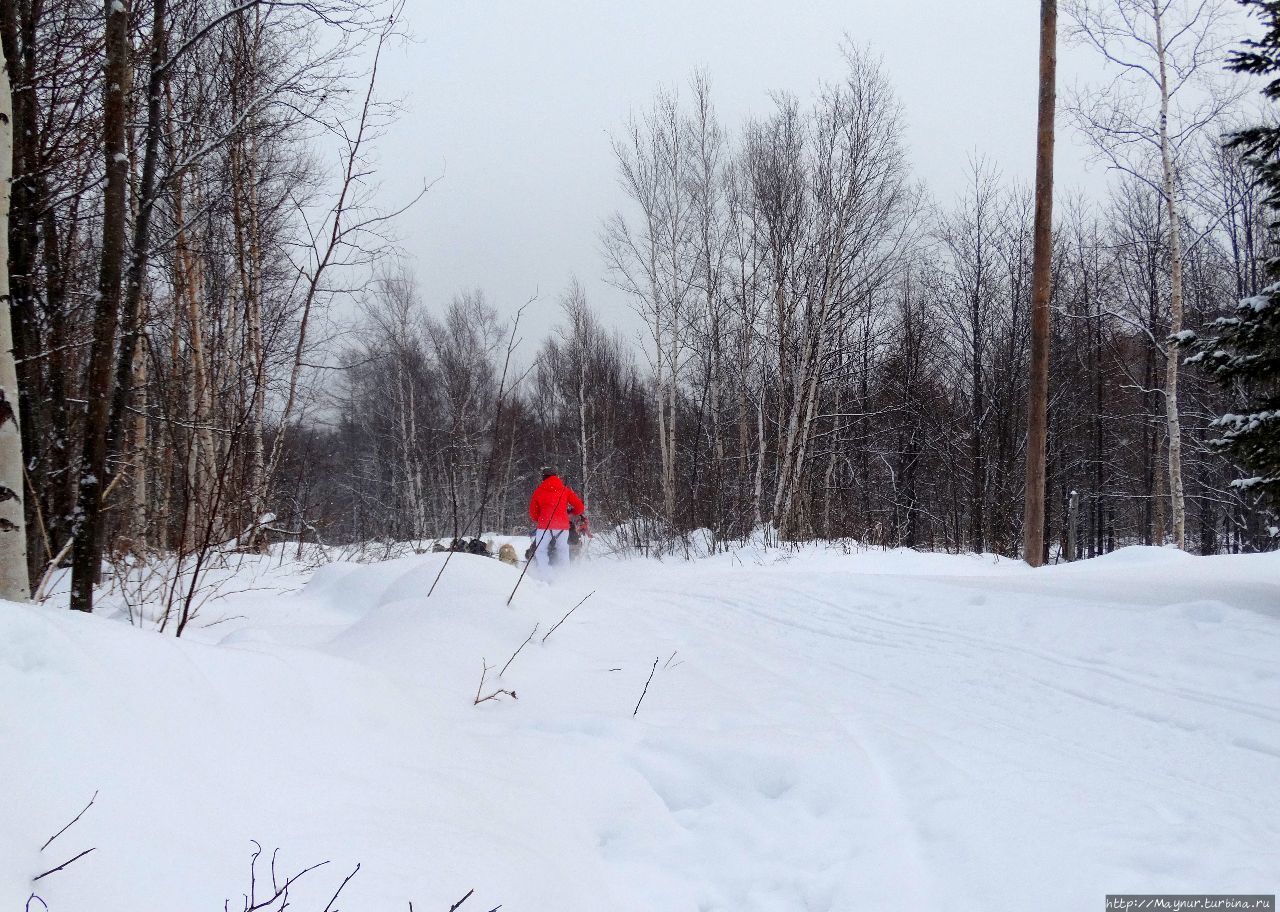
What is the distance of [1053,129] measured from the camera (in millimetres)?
9000

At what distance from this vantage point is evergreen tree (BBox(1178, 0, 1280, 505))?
4445mm

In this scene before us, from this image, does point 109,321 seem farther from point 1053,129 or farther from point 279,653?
point 1053,129

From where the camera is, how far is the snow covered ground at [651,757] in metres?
1.60

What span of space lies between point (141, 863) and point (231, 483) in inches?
114

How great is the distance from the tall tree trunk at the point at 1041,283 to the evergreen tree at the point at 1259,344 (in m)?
4.39

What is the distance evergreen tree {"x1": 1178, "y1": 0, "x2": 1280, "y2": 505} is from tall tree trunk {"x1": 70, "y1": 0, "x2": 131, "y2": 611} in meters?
6.47

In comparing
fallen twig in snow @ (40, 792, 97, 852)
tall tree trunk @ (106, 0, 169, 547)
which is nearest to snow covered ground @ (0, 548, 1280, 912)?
fallen twig in snow @ (40, 792, 97, 852)

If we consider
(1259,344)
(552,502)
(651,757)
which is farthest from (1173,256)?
(651,757)

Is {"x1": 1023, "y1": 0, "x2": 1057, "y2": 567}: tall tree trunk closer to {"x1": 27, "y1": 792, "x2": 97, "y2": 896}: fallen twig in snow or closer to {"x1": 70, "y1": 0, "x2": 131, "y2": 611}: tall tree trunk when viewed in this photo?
{"x1": 70, "y1": 0, "x2": 131, "y2": 611}: tall tree trunk

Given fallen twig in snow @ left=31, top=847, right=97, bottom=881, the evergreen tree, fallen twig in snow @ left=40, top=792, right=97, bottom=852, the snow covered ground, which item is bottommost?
the snow covered ground

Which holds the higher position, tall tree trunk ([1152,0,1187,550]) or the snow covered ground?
tall tree trunk ([1152,0,1187,550])

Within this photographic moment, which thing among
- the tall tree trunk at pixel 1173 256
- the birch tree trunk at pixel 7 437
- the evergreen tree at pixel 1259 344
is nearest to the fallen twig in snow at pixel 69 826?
the birch tree trunk at pixel 7 437

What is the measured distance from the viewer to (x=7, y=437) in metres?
2.58

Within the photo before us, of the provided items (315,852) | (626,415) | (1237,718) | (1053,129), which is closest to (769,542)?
(1053,129)
